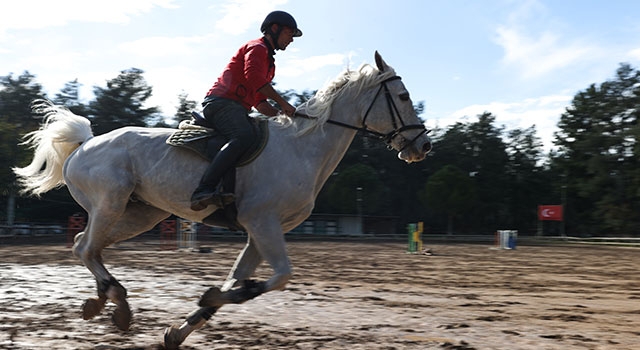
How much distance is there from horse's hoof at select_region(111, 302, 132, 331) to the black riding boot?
1244mm

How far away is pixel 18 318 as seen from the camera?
6543mm

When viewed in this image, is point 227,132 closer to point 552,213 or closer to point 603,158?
point 552,213

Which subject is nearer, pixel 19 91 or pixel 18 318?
pixel 18 318

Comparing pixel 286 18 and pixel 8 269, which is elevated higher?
pixel 286 18

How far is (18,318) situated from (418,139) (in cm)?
475

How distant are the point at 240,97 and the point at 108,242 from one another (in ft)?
6.67

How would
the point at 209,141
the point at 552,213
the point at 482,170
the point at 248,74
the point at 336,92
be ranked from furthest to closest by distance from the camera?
the point at 482,170 → the point at 552,213 → the point at 336,92 → the point at 209,141 → the point at 248,74

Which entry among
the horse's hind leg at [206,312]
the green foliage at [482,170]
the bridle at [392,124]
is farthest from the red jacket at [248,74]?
the green foliage at [482,170]

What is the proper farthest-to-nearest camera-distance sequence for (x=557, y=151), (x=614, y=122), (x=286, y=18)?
(x=557, y=151)
(x=614, y=122)
(x=286, y=18)

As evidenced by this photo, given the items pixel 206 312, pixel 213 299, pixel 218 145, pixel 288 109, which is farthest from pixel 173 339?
pixel 288 109

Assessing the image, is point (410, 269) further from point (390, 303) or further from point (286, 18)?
point (286, 18)

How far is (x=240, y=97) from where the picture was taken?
5375mm

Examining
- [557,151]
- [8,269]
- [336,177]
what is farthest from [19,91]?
[557,151]

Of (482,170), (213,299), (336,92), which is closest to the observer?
(213,299)
